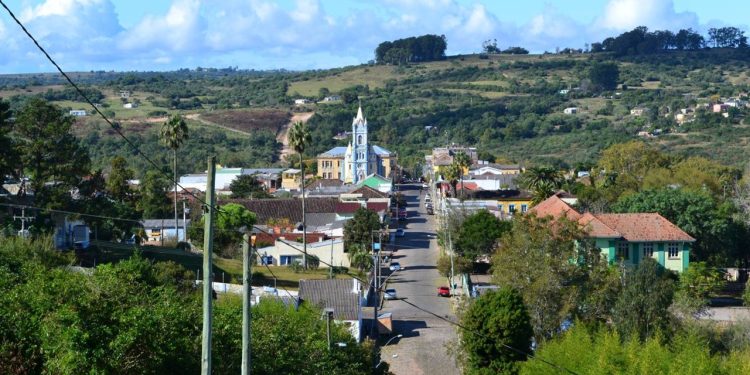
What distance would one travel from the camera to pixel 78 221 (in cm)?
4997

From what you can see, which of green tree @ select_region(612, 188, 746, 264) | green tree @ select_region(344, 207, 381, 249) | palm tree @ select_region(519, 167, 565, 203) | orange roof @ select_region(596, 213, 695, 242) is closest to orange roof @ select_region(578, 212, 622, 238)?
orange roof @ select_region(596, 213, 695, 242)

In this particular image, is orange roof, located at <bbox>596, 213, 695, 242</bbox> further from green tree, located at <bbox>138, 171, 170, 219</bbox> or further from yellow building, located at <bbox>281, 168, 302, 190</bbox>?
yellow building, located at <bbox>281, 168, 302, 190</bbox>

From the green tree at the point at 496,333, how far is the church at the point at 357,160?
67762mm

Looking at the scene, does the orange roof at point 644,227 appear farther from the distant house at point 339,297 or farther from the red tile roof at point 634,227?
the distant house at point 339,297

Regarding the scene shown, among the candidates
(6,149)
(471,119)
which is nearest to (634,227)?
(6,149)

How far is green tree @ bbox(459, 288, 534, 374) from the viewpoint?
33250 millimetres

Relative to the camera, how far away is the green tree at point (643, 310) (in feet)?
115

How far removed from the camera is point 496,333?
33.8m

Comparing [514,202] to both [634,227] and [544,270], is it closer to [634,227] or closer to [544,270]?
[634,227]

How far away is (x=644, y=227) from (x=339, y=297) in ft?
61.9

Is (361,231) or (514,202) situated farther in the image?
(514,202)

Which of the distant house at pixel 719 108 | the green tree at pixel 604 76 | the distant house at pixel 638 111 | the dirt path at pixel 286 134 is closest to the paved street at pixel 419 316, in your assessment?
the dirt path at pixel 286 134

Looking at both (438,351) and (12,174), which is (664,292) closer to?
(438,351)

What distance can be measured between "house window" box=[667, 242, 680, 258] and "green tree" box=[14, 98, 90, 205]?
1042 inches
